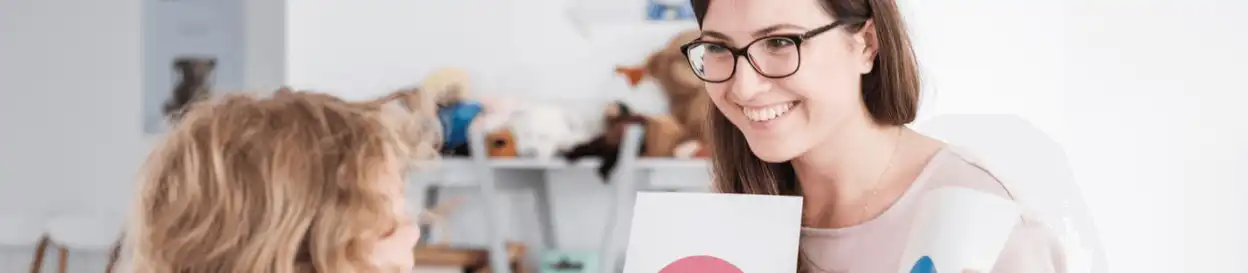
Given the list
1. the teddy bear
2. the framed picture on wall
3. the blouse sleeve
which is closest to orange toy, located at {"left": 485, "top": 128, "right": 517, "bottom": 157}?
the teddy bear

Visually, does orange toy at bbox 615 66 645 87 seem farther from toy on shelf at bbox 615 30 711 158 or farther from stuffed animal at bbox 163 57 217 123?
stuffed animal at bbox 163 57 217 123

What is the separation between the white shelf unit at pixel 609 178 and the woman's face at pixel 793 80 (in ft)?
4.54

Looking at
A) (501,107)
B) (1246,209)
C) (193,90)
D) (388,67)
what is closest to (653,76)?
(501,107)

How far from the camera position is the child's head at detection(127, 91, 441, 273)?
849mm

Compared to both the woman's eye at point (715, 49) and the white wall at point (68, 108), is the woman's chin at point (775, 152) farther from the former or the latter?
the white wall at point (68, 108)

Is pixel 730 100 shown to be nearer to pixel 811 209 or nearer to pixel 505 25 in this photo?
pixel 811 209

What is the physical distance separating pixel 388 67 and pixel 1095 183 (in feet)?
6.72

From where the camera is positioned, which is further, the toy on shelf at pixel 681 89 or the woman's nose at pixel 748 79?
the toy on shelf at pixel 681 89

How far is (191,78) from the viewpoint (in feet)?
9.92

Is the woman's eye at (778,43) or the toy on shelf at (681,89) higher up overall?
the woman's eye at (778,43)

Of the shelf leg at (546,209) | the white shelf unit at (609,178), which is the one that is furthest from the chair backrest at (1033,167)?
the shelf leg at (546,209)

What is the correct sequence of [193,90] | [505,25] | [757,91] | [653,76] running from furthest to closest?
[193,90] < [505,25] < [653,76] < [757,91]

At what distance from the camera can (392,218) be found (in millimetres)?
911

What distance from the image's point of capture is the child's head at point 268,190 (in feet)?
2.78
